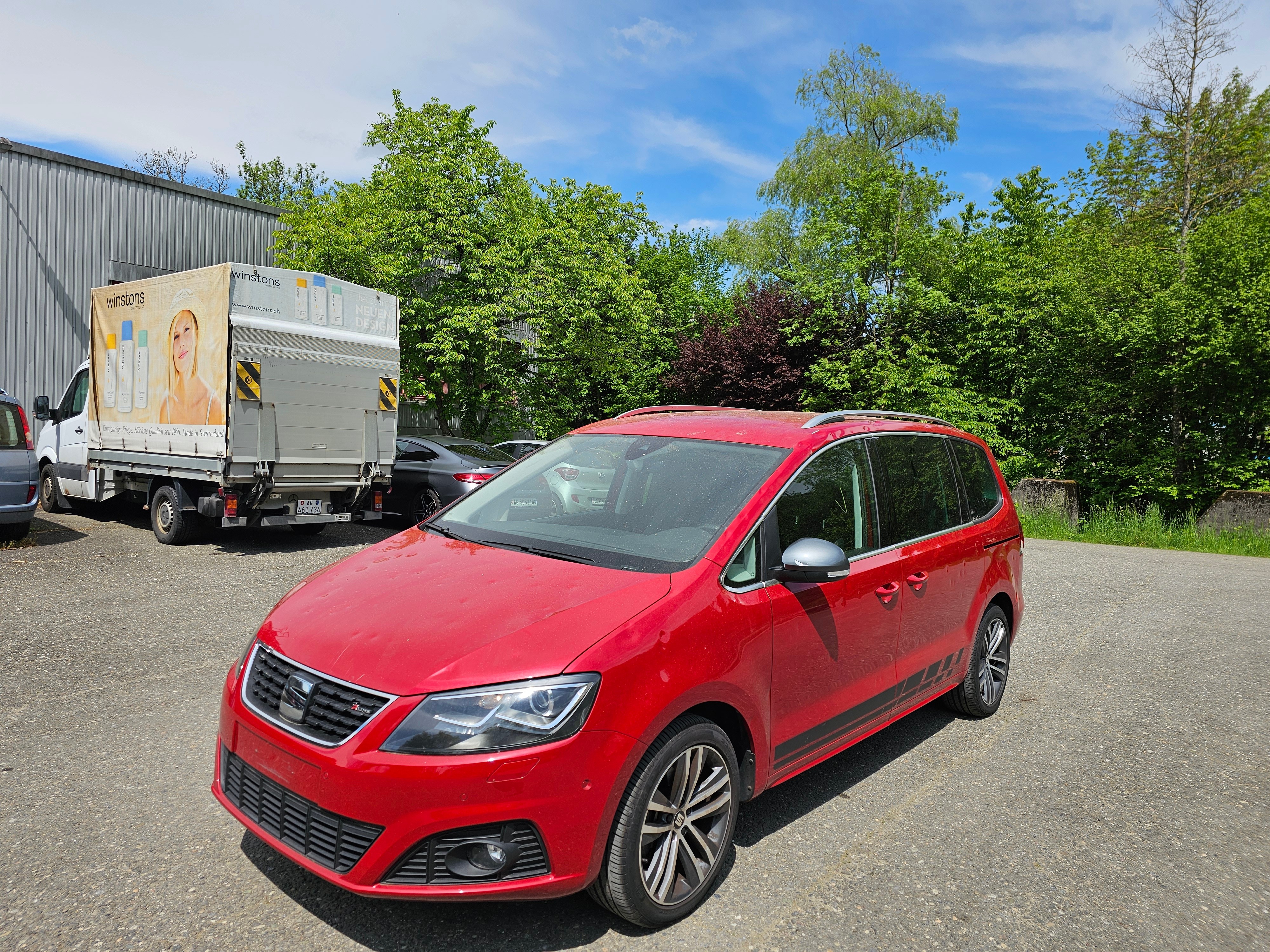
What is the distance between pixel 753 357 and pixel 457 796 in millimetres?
20852

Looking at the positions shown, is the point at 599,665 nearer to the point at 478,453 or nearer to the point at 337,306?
the point at 337,306

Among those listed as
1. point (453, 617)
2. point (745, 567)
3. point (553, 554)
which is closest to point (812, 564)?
point (745, 567)

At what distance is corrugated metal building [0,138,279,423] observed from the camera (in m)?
16.9

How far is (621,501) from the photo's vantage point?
3.76 metres

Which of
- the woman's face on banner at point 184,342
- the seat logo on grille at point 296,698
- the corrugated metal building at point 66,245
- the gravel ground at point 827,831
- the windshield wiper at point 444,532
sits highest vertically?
the corrugated metal building at point 66,245

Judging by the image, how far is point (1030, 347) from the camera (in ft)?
64.4

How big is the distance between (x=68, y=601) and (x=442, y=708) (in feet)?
21.0

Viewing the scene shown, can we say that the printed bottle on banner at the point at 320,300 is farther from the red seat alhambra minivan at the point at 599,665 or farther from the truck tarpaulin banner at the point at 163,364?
the red seat alhambra minivan at the point at 599,665

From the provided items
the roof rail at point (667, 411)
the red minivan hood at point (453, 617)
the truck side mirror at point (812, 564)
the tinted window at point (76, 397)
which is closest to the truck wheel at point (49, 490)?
the tinted window at point (76, 397)

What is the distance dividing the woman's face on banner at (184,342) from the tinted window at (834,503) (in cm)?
871

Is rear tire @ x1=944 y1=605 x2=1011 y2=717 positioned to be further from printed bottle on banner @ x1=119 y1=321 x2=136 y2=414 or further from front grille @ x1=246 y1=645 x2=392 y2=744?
printed bottle on banner @ x1=119 y1=321 x2=136 y2=414

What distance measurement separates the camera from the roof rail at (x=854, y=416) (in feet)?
13.3

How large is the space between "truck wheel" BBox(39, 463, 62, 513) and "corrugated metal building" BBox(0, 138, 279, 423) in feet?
14.6

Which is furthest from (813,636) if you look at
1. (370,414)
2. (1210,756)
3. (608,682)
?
(370,414)
